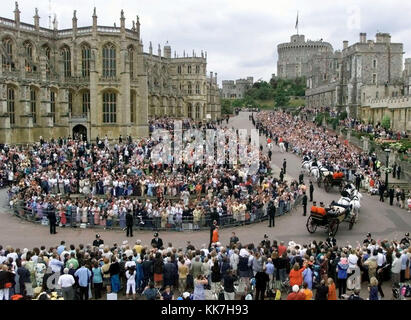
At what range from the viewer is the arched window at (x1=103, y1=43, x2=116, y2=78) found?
168ft

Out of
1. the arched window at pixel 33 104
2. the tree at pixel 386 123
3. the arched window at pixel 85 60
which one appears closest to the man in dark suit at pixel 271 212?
the tree at pixel 386 123

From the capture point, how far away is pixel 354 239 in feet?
65.3

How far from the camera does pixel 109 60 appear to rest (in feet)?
169

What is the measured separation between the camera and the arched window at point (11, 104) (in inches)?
1799

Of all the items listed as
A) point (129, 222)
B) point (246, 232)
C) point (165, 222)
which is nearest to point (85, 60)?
point (165, 222)

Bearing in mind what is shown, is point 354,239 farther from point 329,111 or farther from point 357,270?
point 329,111

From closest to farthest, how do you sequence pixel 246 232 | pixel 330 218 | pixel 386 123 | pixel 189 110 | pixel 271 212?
pixel 330 218, pixel 246 232, pixel 271 212, pixel 386 123, pixel 189 110

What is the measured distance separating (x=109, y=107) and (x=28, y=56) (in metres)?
10.9

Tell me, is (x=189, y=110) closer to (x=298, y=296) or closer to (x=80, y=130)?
(x=80, y=130)

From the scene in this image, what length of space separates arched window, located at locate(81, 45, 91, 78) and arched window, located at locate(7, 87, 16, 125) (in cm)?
940

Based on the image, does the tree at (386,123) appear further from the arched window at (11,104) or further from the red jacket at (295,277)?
the red jacket at (295,277)

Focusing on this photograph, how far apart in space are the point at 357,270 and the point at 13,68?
44.3 metres
